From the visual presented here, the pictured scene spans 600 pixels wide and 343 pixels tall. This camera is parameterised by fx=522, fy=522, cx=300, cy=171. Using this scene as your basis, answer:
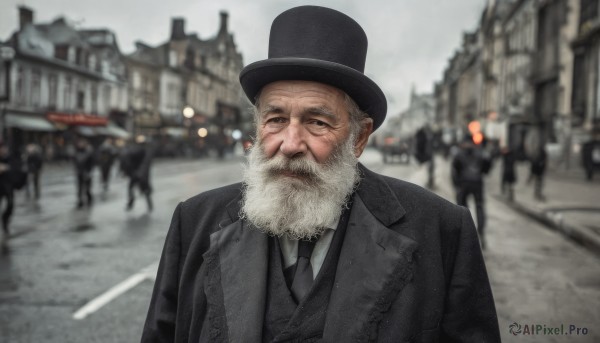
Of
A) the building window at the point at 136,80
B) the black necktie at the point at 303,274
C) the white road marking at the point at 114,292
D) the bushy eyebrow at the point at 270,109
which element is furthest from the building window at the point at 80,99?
the black necktie at the point at 303,274

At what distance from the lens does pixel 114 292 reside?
5.78 metres

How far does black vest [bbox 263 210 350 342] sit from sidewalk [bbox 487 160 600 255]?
7691mm

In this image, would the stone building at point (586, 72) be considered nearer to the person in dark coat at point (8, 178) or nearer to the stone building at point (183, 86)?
the person in dark coat at point (8, 178)

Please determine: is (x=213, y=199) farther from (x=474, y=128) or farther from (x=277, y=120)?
(x=474, y=128)

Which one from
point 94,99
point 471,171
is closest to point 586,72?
point 471,171

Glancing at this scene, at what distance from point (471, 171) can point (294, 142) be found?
24.7 ft

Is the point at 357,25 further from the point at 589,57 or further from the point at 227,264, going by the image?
the point at 589,57

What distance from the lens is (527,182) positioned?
816 inches

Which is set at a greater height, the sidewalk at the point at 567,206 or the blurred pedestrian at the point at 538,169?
the blurred pedestrian at the point at 538,169

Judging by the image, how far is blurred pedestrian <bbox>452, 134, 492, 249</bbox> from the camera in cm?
877

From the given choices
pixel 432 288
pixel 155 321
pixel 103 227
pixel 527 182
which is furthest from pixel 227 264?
pixel 527 182

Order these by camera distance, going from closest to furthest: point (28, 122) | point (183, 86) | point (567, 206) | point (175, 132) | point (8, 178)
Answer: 1. point (8, 178)
2. point (567, 206)
3. point (28, 122)
4. point (175, 132)
5. point (183, 86)

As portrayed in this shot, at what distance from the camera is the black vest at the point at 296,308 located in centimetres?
174

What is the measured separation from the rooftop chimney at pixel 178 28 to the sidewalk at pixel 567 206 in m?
39.5
